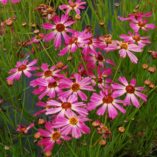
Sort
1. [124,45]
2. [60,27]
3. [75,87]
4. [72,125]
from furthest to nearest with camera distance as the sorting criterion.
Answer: [60,27]
[124,45]
[75,87]
[72,125]

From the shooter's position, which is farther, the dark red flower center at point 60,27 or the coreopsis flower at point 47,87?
the dark red flower center at point 60,27

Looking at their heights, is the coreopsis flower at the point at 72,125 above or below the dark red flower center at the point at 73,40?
below

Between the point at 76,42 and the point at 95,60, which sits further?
the point at 95,60

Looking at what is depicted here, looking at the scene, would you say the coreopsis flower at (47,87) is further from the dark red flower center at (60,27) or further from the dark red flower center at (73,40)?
the dark red flower center at (60,27)

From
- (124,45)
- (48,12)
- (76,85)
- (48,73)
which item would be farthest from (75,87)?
(48,12)

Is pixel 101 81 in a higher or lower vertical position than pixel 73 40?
lower

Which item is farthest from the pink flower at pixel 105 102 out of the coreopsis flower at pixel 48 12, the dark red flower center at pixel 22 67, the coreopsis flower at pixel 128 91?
the coreopsis flower at pixel 48 12

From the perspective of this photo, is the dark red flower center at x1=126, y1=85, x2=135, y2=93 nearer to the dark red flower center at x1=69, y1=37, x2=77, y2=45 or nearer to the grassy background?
the grassy background

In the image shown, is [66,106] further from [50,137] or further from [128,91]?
[128,91]
